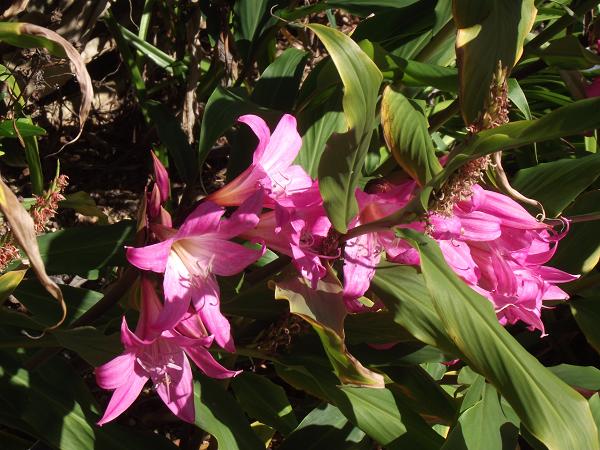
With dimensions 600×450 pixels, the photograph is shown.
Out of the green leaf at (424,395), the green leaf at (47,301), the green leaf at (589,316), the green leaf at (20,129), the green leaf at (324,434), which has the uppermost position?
the green leaf at (20,129)

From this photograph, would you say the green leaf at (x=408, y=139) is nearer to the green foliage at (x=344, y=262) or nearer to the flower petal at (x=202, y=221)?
the green foliage at (x=344, y=262)

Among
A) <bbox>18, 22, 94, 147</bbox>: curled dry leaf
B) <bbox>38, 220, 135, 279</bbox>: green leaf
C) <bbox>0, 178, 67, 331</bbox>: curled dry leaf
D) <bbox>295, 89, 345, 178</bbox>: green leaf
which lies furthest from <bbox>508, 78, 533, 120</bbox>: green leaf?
<bbox>0, 178, 67, 331</bbox>: curled dry leaf

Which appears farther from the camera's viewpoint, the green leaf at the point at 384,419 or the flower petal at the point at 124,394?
the green leaf at the point at 384,419

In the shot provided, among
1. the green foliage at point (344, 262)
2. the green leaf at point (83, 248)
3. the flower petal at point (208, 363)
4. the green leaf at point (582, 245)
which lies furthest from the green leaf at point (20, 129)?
the green leaf at point (582, 245)

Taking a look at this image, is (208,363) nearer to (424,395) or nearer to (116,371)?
(116,371)

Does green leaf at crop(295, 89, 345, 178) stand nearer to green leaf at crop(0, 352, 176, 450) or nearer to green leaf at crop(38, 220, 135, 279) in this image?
green leaf at crop(38, 220, 135, 279)

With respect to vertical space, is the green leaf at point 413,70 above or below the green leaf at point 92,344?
above

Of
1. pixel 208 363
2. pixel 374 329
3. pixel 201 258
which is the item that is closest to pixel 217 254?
pixel 201 258
